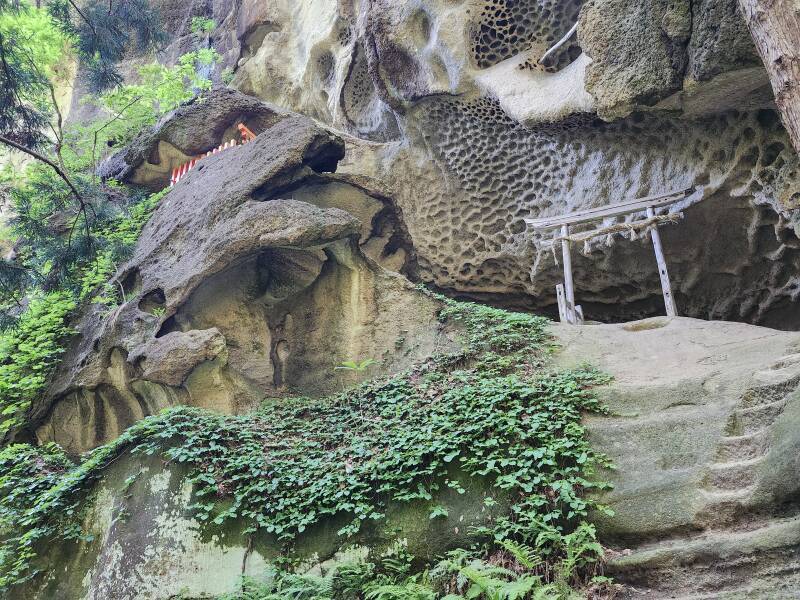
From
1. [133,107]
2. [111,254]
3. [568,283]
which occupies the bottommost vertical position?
[568,283]

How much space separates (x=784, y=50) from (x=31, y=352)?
31.4ft

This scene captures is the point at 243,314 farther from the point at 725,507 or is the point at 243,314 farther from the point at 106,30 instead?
the point at 725,507

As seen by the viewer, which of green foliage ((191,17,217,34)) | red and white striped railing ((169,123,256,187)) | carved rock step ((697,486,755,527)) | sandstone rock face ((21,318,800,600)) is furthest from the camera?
green foliage ((191,17,217,34))

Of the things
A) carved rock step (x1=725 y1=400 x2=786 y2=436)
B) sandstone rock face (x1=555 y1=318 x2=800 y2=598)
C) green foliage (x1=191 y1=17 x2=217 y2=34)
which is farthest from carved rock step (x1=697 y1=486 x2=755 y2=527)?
green foliage (x1=191 y1=17 x2=217 y2=34)

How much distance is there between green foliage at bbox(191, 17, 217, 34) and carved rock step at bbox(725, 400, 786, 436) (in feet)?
55.2

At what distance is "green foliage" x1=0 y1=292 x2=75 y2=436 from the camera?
931 centimetres

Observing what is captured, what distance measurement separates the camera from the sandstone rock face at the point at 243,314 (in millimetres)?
8969

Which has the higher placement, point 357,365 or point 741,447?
point 357,365

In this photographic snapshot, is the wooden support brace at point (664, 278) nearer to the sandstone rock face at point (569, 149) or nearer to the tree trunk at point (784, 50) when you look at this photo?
the sandstone rock face at point (569, 149)

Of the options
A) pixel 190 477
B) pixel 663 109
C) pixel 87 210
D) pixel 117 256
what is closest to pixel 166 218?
pixel 117 256

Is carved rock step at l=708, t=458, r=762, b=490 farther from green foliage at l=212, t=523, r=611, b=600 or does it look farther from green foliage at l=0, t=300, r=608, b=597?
green foliage at l=212, t=523, r=611, b=600

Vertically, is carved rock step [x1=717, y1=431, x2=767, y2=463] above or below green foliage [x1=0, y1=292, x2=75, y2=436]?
below

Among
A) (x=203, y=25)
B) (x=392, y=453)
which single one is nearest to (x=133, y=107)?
(x=203, y=25)

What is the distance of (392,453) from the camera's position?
6590 mm
